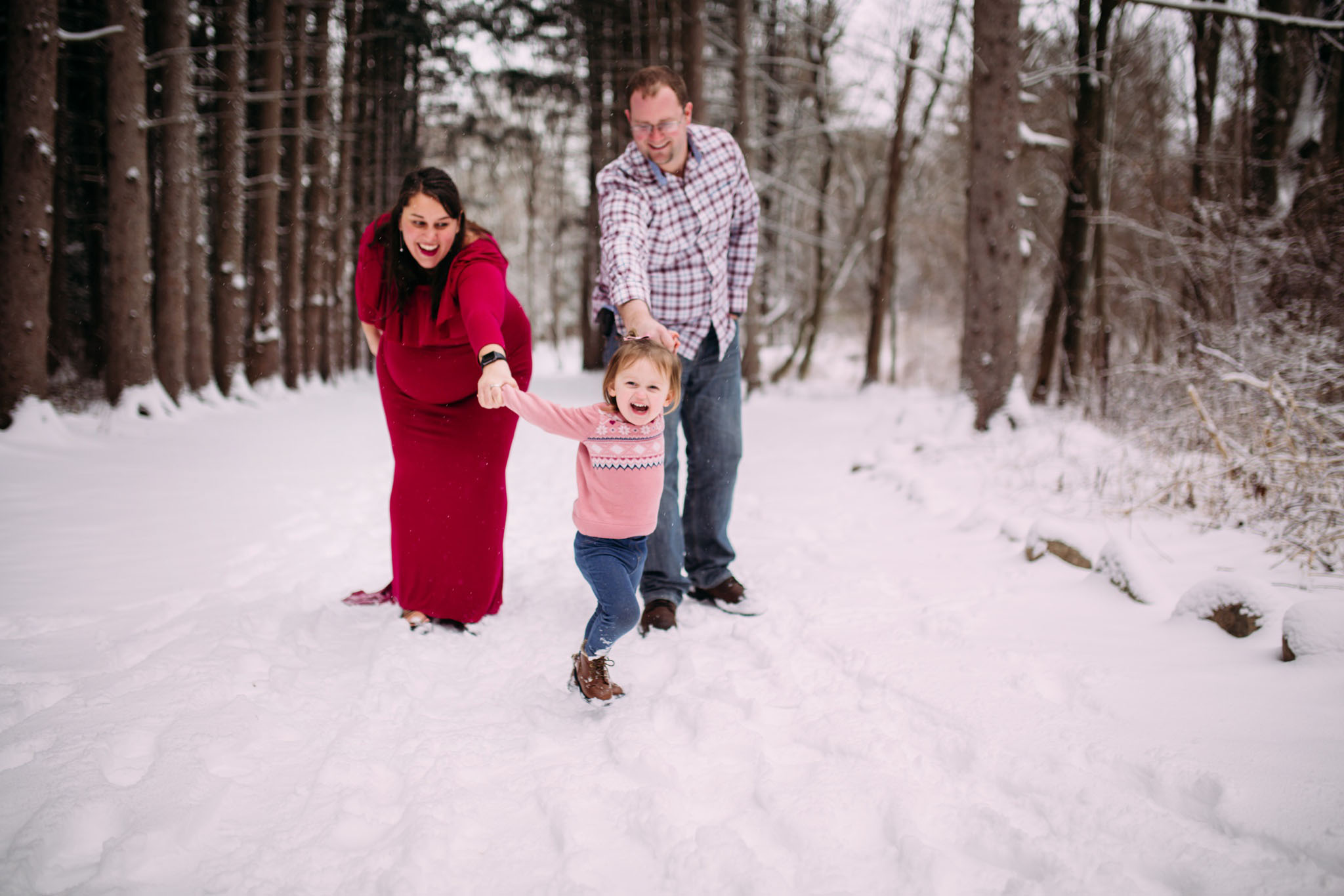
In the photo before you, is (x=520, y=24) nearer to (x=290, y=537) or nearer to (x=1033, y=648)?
(x=290, y=537)

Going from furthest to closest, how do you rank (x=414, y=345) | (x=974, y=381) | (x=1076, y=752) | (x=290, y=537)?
(x=974, y=381), (x=290, y=537), (x=414, y=345), (x=1076, y=752)

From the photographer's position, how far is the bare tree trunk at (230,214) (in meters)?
10.7

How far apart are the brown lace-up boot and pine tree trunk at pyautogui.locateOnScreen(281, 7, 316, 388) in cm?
1309

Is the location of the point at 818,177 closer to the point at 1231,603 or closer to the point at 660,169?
the point at 660,169

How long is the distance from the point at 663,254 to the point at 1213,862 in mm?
2575

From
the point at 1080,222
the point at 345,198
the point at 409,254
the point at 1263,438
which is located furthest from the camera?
the point at 345,198

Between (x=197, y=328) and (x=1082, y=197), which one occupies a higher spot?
(x=1082, y=197)

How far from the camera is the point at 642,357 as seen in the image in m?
2.29

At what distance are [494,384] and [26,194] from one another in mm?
7162

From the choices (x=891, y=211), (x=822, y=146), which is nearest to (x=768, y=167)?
(x=822, y=146)

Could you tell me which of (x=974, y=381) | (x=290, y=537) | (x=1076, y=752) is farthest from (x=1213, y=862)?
(x=974, y=381)

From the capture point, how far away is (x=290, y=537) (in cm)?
425

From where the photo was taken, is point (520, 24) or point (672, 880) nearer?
point (672, 880)

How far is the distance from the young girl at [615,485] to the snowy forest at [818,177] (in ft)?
9.15
